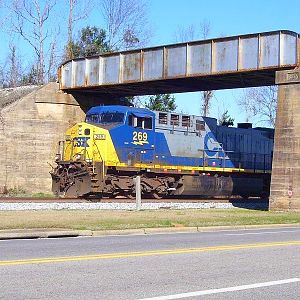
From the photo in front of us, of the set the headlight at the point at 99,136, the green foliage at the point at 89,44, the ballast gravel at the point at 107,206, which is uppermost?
the green foliage at the point at 89,44

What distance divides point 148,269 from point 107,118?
67.5 feet

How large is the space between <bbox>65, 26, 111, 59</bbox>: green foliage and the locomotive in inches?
891

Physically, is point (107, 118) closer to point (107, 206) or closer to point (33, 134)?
point (107, 206)

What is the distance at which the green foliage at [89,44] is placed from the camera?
5441cm

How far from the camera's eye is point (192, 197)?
35812mm

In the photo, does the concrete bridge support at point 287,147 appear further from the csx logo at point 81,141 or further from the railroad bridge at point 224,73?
the csx logo at point 81,141

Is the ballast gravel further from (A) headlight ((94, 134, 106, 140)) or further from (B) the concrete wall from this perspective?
(B) the concrete wall

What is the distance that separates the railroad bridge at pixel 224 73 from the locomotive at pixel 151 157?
2.77 m

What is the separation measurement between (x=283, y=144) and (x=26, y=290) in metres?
23.0

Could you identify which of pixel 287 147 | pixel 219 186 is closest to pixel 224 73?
pixel 287 147

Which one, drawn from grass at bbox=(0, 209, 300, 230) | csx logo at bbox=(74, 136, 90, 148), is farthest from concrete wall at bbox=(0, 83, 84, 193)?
grass at bbox=(0, 209, 300, 230)

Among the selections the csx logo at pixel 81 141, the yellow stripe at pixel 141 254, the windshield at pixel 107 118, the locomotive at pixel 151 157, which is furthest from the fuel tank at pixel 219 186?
the yellow stripe at pixel 141 254

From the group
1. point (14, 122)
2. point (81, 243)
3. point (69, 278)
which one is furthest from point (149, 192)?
point (69, 278)

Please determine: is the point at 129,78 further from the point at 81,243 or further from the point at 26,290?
Result: the point at 26,290
